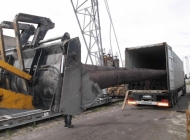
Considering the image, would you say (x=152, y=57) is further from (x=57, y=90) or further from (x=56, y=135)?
(x=57, y=90)

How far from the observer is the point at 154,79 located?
987cm

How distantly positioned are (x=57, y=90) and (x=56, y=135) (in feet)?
11.6

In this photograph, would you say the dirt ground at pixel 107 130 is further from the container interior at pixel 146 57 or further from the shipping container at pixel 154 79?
the container interior at pixel 146 57

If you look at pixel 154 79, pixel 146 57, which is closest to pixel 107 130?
pixel 154 79

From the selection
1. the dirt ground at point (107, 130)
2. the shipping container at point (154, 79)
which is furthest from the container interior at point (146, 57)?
the dirt ground at point (107, 130)

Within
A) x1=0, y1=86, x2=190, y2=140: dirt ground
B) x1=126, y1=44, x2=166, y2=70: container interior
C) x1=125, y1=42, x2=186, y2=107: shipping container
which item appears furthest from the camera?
x1=126, y1=44, x2=166, y2=70: container interior

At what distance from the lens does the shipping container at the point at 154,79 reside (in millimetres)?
8971

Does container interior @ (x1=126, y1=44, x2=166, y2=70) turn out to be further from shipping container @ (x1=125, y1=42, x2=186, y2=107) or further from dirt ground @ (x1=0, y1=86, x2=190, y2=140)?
dirt ground @ (x1=0, y1=86, x2=190, y2=140)

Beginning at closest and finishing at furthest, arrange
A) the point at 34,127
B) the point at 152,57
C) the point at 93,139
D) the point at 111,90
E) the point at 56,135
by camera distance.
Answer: the point at 93,139 < the point at 56,135 < the point at 34,127 < the point at 152,57 < the point at 111,90

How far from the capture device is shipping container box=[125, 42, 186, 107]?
353 inches

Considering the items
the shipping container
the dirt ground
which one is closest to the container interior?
the shipping container

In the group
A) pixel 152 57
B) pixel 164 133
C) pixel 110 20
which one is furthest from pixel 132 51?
pixel 110 20

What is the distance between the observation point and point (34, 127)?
658 centimetres

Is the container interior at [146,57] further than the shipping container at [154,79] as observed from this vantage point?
Yes
